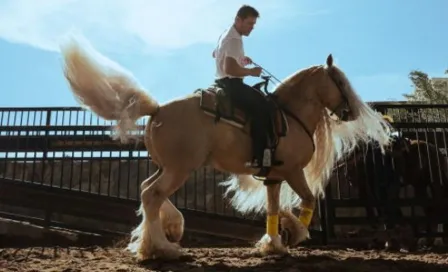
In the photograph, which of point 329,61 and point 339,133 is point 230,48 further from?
point 339,133

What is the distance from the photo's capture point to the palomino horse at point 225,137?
12.7ft

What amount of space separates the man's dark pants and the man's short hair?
689mm

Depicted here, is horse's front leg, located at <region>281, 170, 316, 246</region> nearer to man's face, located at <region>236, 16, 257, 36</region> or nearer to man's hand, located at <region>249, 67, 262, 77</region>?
man's hand, located at <region>249, 67, 262, 77</region>

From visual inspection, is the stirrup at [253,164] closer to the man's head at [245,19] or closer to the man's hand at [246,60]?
the man's hand at [246,60]

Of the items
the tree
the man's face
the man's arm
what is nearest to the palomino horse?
the man's arm

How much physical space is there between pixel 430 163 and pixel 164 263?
5529 mm

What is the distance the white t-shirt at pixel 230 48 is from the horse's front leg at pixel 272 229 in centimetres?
134

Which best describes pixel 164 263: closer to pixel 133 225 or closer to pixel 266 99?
pixel 266 99

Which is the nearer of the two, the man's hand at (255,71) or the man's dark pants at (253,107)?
the man's dark pants at (253,107)

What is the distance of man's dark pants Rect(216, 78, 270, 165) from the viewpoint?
419cm

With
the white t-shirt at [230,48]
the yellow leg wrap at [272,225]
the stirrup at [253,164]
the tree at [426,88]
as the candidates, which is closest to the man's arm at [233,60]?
the white t-shirt at [230,48]

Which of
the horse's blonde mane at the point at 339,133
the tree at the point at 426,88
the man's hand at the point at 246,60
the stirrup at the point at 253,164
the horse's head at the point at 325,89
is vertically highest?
the tree at the point at 426,88

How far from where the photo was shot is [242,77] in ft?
14.4

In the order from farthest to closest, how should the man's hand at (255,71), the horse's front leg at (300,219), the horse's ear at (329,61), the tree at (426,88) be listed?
1. the tree at (426,88)
2. the horse's ear at (329,61)
3. the man's hand at (255,71)
4. the horse's front leg at (300,219)
